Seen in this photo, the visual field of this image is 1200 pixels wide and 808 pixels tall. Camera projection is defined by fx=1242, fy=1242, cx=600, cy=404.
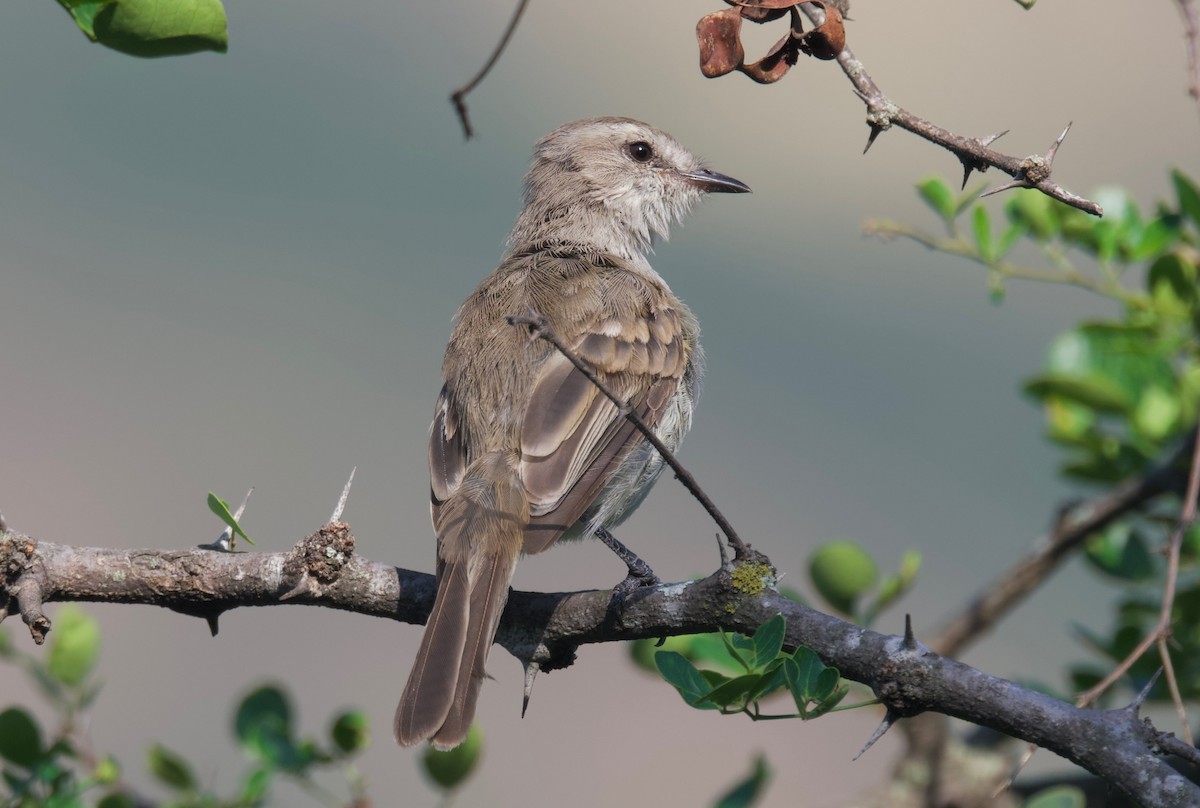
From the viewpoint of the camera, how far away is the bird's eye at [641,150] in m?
6.93

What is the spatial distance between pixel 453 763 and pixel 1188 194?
3.17 meters

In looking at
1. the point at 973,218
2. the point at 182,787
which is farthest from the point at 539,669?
the point at 973,218

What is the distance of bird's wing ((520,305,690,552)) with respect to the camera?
4.34 meters

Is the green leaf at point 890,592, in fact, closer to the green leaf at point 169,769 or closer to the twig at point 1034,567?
the twig at point 1034,567

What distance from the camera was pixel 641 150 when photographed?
6.96m

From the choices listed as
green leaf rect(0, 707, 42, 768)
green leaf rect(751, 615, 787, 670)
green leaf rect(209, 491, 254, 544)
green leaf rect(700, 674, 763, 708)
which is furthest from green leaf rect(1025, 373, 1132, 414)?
green leaf rect(0, 707, 42, 768)

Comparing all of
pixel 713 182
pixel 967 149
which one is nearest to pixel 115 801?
pixel 967 149

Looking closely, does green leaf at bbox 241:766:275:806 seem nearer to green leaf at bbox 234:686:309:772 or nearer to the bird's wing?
green leaf at bbox 234:686:309:772

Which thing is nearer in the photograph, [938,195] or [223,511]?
Answer: [223,511]

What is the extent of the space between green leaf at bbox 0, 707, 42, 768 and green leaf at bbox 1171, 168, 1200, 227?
4048 millimetres

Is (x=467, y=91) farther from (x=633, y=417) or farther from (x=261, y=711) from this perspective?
(x=261, y=711)

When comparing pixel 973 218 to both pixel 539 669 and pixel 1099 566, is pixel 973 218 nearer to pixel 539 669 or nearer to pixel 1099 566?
pixel 1099 566

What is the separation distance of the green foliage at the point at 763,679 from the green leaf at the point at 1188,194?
240 cm

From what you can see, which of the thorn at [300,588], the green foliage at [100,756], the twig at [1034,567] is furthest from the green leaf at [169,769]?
the twig at [1034,567]
